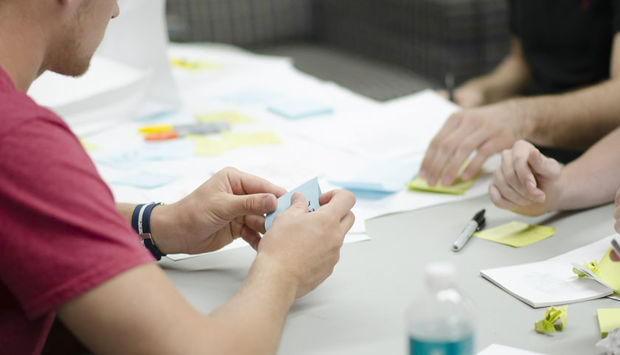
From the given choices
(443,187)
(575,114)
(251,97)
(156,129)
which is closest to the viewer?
(443,187)

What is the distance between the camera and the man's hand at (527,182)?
1.14m

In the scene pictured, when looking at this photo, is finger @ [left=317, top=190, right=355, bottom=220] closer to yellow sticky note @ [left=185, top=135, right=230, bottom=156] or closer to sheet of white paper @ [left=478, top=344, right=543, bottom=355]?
sheet of white paper @ [left=478, top=344, right=543, bottom=355]

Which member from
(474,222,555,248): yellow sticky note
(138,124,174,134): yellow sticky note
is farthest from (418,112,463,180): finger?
(138,124,174,134): yellow sticky note

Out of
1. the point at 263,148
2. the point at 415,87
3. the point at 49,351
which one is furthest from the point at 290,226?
the point at 415,87

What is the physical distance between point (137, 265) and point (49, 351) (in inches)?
13.9

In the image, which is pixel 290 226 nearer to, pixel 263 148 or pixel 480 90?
pixel 263 148

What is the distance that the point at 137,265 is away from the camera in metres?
0.73

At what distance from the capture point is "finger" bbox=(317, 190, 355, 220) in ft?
3.16

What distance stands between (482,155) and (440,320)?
0.77 meters

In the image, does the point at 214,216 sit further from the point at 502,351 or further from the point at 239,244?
the point at 502,351

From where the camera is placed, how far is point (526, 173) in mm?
1138

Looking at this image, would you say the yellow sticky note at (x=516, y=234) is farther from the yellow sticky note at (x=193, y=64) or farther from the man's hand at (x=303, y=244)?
the yellow sticky note at (x=193, y=64)

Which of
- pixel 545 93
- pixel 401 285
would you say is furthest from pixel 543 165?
pixel 545 93

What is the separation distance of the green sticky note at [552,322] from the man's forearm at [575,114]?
71 centimetres
